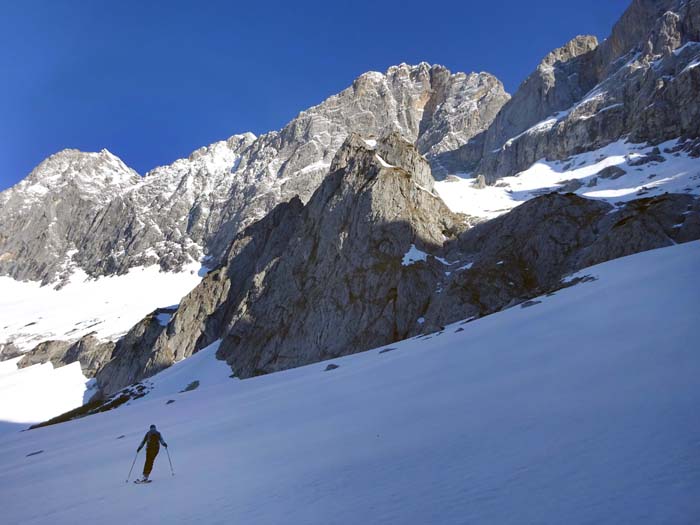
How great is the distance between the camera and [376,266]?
242ft

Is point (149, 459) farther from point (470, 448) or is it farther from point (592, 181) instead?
point (592, 181)

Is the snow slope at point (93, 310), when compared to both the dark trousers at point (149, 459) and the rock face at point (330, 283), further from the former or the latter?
the dark trousers at point (149, 459)

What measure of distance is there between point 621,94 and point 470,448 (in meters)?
176

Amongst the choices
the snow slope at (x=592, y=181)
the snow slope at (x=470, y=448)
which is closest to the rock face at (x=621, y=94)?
the snow slope at (x=592, y=181)

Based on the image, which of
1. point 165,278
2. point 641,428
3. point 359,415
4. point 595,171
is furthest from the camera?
point 165,278

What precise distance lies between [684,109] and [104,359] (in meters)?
163

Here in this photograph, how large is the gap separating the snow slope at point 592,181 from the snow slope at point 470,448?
75.7 metres

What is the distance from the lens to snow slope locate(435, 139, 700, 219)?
9656 centimetres

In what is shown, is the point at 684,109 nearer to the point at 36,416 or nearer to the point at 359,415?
the point at 359,415

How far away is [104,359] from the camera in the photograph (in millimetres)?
112938

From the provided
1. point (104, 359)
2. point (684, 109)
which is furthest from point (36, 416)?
point (684, 109)

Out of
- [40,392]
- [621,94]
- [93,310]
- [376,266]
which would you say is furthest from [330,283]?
[93,310]

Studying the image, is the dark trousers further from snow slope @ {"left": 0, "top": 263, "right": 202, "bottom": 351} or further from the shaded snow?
snow slope @ {"left": 0, "top": 263, "right": 202, "bottom": 351}

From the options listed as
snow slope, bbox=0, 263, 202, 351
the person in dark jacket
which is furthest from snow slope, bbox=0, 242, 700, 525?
snow slope, bbox=0, 263, 202, 351
